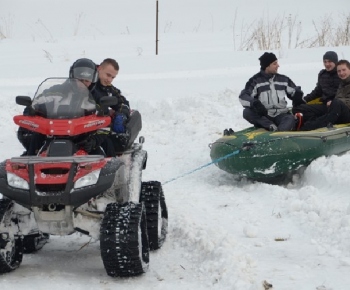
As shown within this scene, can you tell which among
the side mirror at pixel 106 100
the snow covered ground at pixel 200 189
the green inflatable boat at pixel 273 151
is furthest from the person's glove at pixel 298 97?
the side mirror at pixel 106 100

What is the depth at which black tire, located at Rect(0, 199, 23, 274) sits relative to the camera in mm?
4781

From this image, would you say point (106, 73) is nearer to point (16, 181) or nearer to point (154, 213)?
point (154, 213)

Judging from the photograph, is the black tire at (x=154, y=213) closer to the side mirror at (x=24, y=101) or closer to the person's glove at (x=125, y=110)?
the person's glove at (x=125, y=110)

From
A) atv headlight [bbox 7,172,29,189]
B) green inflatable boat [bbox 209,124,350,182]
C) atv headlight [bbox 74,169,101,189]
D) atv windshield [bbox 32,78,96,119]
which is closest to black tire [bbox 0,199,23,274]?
atv headlight [bbox 7,172,29,189]

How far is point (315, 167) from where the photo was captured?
296 inches

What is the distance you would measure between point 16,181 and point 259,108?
4.38 metres

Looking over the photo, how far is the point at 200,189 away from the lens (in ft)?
25.3

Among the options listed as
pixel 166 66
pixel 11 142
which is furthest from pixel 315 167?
pixel 166 66

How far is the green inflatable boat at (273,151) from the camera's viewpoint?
24.9 ft

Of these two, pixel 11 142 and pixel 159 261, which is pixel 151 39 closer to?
pixel 11 142

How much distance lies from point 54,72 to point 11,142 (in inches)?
139

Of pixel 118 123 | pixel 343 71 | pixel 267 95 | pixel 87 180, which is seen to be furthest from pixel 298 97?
pixel 87 180

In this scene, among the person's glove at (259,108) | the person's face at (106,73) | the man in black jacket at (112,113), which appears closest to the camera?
the man in black jacket at (112,113)

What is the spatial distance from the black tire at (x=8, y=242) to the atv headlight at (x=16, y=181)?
27 centimetres
